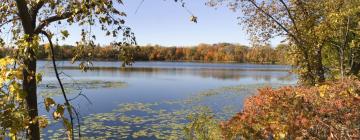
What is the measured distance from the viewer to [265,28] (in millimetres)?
18562

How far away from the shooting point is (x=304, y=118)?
24.8 ft

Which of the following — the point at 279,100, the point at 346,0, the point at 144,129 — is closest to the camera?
the point at 279,100

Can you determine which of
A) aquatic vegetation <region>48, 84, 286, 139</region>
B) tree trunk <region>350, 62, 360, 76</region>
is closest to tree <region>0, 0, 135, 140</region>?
aquatic vegetation <region>48, 84, 286, 139</region>

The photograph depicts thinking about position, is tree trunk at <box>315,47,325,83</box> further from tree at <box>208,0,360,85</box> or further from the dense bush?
the dense bush

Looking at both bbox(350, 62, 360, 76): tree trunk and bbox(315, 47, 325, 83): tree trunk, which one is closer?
bbox(315, 47, 325, 83): tree trunk

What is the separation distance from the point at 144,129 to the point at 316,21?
9.94 meters

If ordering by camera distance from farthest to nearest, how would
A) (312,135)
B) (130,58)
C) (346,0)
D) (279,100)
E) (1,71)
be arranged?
(346,0), (279,100), (312,135), (130,58), (1,71)

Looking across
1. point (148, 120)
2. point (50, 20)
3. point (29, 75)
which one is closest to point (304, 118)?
point (50, 20)

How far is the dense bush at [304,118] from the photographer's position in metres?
7.39

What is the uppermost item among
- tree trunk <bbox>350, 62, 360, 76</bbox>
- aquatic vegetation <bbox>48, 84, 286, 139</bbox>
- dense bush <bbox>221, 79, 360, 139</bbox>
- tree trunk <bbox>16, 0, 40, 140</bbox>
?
tree trunk <bbox>16, 0, 40, 140</bbox>

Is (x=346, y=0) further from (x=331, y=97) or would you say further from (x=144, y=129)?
(x=144, y=129)

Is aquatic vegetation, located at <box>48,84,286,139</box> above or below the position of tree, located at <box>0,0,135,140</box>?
below

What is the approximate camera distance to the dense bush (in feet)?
24.3

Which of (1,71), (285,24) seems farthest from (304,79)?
(1,71)
